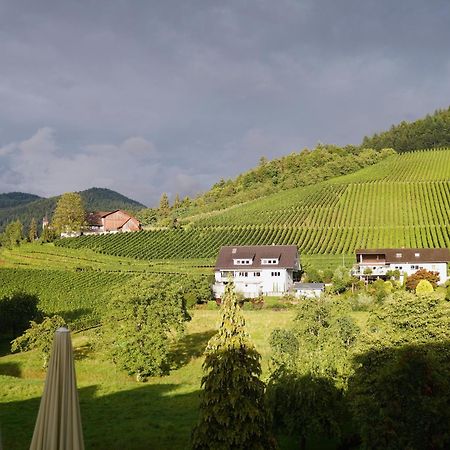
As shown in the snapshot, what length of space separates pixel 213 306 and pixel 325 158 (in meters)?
115

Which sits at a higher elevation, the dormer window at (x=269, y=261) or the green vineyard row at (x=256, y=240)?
the green vineyard row at (x=256, y=240)

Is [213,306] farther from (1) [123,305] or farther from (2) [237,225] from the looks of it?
(2) [237,225]

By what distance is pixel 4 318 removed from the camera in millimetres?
47281

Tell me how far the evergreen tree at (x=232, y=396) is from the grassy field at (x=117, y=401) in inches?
80.8

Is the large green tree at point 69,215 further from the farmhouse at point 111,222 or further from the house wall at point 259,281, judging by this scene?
the house wall at point 259,281

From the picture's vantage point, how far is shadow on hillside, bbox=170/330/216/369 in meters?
39.7

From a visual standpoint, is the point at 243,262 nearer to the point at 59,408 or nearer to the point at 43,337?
the point at 43,337

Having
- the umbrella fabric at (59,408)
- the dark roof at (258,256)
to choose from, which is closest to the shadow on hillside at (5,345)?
the dark roof at (258,256)

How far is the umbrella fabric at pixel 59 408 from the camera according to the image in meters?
8.43

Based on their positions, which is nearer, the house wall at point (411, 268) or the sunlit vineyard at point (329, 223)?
the house wall at point (411, 268)

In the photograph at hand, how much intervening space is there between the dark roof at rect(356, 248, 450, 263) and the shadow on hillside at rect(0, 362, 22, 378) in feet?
171

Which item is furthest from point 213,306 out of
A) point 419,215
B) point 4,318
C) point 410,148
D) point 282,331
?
point 410,148

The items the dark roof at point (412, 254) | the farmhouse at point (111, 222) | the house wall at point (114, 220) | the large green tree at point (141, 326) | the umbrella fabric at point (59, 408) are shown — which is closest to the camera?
the umbrella fabric at point (59, 408)

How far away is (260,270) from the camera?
74375mm
